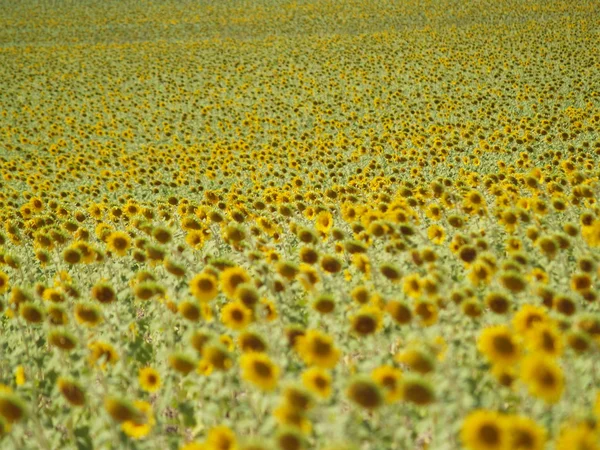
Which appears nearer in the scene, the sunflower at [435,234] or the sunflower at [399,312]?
the sunflower at [399,312]

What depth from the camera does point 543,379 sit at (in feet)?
7.85

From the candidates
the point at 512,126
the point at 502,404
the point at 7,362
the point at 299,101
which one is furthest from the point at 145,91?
the point at 502,404

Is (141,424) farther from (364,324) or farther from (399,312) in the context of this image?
(399,312)

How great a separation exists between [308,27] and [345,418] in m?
46.3

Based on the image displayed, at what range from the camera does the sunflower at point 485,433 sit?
2152 millimetres

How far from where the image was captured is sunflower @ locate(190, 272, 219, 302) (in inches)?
148

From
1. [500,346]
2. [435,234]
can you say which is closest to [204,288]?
[500,346]

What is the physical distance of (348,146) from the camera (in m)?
16.1

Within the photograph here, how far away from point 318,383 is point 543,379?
1.15 meters

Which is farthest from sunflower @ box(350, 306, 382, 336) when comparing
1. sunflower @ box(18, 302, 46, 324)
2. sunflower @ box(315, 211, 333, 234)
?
sunflower @ box(315, 211, 333, 234)

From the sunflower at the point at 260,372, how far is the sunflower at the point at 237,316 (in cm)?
58

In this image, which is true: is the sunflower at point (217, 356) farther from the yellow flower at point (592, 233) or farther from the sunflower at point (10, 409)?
the yellow flower at point (592, 233)

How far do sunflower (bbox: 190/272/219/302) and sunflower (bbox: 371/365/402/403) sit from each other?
4.98 ft

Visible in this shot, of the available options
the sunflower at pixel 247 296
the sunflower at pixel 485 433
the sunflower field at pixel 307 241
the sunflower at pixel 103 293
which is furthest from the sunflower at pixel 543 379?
the sunflower at pixel 103 293
